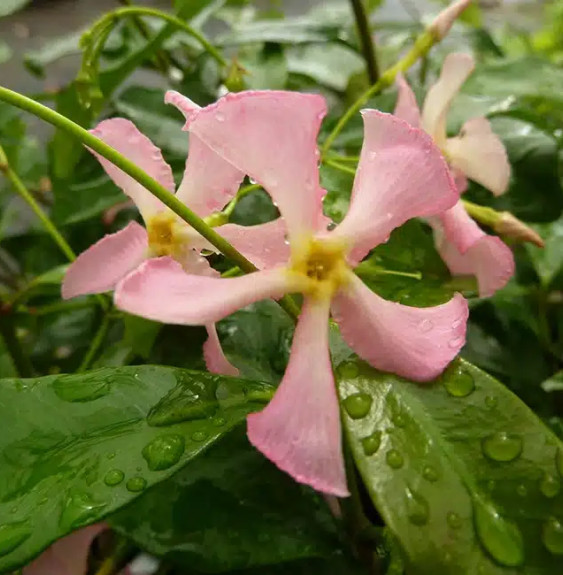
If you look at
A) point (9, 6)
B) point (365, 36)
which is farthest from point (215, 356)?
point (365, 36)

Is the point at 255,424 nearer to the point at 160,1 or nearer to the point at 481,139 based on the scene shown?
the point at 481,139

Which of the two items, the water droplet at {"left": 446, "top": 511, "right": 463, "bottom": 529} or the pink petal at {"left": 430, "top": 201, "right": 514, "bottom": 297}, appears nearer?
the water droplet at {"left": 446, "top": 511, "right": 463, "bottom": 529}

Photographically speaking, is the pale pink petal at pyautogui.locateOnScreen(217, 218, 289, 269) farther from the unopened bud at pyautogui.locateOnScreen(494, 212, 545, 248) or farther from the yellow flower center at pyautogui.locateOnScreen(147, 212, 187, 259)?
the unopened bud at pyautogui.locateOnScreen(494, 212, 545, 248)

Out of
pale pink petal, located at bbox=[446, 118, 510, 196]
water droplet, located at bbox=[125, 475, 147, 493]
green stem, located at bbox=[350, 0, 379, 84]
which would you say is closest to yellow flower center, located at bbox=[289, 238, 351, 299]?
water droplet, located at bbox=[125, 475, 147, 493]

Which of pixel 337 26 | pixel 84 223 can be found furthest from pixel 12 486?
pixel 337 26

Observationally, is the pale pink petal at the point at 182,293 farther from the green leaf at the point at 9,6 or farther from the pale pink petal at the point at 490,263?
the green leaf at the point at 9,6

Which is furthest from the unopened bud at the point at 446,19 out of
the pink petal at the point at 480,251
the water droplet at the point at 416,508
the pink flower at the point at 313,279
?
the water droplet at the point at 416,508
